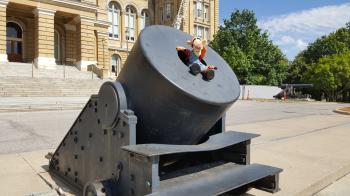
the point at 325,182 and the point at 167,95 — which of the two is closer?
the point at 167,95

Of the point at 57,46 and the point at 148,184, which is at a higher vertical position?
the point at 57,46

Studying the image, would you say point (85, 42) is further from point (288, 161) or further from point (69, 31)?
point (288, 161)

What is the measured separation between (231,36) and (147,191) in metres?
38.6

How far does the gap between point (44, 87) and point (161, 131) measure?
2110cm

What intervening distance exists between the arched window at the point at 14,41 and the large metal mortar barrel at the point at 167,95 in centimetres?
3261

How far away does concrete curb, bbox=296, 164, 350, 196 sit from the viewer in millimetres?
3752

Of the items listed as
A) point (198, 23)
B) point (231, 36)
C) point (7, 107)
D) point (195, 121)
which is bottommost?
point (7, 107)

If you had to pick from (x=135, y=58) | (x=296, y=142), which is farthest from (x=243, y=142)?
(x=296, y=142)

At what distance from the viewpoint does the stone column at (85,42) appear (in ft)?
103

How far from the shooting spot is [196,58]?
289 centimetres

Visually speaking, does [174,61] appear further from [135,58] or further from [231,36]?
[231,36]

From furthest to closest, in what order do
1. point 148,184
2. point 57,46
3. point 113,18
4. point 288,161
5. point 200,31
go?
point 200,31, point 113,18, point 57,46, point 288,161, point 148,184

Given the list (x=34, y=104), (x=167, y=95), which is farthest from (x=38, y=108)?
(x=167, y=95)

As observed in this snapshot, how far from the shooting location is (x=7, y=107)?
15445 mm
